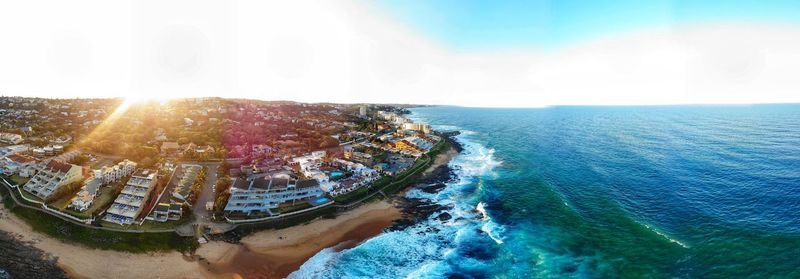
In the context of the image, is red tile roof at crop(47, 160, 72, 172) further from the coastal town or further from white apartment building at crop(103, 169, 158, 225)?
white apartment building at crop(103, 169, 158, 225)

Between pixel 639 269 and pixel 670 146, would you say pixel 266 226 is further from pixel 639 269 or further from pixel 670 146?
pixel 670 146

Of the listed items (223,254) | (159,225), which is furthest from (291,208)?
(159,225)

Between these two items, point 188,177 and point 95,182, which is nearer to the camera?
point 95,182

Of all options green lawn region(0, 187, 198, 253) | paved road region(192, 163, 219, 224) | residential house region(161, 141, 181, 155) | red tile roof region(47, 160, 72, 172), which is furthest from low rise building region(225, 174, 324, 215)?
residential house region(161, 141, 181, 155)

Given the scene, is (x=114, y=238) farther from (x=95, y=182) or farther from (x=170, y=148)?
(x=170, y=148)

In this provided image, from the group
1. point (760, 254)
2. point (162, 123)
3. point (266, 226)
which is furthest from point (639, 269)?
point (162, 123)

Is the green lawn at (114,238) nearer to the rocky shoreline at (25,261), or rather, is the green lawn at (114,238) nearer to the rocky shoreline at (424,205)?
the rocky shoreline at (25,261)

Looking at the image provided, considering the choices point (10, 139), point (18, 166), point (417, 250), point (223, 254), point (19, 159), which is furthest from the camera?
point (10, 139)
